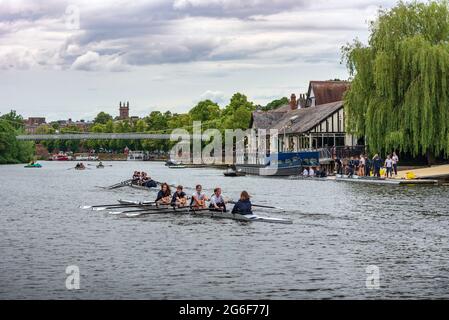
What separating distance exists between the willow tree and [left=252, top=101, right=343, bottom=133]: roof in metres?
23.4

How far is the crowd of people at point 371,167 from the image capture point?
212ft

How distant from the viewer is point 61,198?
5703 centimetres

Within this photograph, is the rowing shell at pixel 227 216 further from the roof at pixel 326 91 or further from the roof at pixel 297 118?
the roof at pixel 326 91

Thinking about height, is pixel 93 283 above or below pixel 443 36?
below

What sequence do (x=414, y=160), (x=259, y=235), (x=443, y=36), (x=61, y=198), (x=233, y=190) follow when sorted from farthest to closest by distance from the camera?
(x=414, y=160) → (x=443, y=36) → (x=233, y=190) → (x=61, y=198) → (x=259, y=235)

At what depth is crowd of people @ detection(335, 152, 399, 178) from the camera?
6475 centimetres

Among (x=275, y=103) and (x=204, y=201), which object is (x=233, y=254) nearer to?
(x=204, y=201)

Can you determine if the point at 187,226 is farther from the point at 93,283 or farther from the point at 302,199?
the point at 302,199

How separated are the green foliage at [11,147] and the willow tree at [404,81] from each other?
11202 cm

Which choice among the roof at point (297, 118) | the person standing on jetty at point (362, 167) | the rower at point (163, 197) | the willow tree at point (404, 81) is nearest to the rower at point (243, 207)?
the rower at point (163, 197)

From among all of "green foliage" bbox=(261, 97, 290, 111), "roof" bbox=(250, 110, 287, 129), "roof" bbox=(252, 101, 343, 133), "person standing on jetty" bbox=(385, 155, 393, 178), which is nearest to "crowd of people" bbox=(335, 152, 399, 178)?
Result: "person standing on jetty" bbox=(385, 155, 393, 178)

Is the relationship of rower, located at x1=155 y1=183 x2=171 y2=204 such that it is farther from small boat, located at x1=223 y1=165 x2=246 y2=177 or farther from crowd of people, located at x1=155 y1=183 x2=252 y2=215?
small boat, located at x1=223 y1=165 x2=246 y2=177
